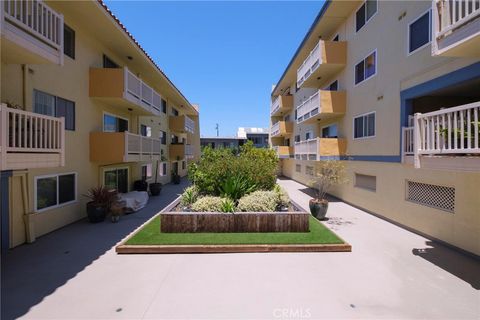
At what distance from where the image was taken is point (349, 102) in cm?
1468

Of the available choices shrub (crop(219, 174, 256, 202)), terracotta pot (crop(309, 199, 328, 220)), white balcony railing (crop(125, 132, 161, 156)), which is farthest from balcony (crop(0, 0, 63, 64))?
terracotta pot (crop(309, 199, 328, 220))

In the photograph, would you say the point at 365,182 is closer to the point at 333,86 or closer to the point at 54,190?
the point at 333,86

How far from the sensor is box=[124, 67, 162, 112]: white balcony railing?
12363mm

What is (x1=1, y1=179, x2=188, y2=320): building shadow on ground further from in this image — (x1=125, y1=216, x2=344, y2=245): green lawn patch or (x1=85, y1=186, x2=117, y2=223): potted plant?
(x1=125, y1=216, x2=344, y2=245): green lawn patch

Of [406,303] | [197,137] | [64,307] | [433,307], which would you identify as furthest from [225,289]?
[197,137]

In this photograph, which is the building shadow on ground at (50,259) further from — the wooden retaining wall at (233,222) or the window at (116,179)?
the window at (116,179)

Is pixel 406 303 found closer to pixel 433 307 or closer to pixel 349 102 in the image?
pixel 433 307

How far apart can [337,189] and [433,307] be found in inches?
477

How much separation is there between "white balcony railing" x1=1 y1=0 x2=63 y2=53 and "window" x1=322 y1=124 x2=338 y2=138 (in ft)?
49.4

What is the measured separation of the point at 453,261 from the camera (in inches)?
267

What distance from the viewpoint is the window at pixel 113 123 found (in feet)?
43.0

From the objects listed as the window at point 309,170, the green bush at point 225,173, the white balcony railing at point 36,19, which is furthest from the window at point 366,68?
the white balcony railing at point 36,19

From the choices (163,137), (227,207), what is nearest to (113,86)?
(227,207)

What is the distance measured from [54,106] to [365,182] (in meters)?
14.6
